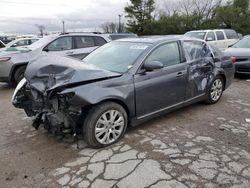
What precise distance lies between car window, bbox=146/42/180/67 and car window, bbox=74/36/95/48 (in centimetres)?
422

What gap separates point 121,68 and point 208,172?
1.92 meters

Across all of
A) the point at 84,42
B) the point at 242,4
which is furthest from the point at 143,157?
the point at 242,4

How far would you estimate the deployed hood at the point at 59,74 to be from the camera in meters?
3.15

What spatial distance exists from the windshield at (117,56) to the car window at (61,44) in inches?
125

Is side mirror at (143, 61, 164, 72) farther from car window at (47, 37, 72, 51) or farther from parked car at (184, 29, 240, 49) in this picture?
parked car at (184, 29, 240, 49)

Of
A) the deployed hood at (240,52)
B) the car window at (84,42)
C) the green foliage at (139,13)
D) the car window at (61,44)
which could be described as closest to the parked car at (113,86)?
the car window at (61,44)

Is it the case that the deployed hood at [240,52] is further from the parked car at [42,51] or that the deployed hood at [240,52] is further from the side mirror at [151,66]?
the side mirror at [151,66]

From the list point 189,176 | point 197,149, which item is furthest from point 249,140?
point 189,176

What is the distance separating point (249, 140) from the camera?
11.8 feet

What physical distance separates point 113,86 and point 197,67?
2032 millimetres

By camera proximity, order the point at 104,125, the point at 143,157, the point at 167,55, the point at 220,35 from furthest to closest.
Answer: the point at 220,35
the point at 167,55
the point at 104,125
the point at 143,157

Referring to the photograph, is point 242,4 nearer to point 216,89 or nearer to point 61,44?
point 61,44

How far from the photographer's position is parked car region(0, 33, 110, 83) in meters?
6.88

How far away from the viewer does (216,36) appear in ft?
41.8
